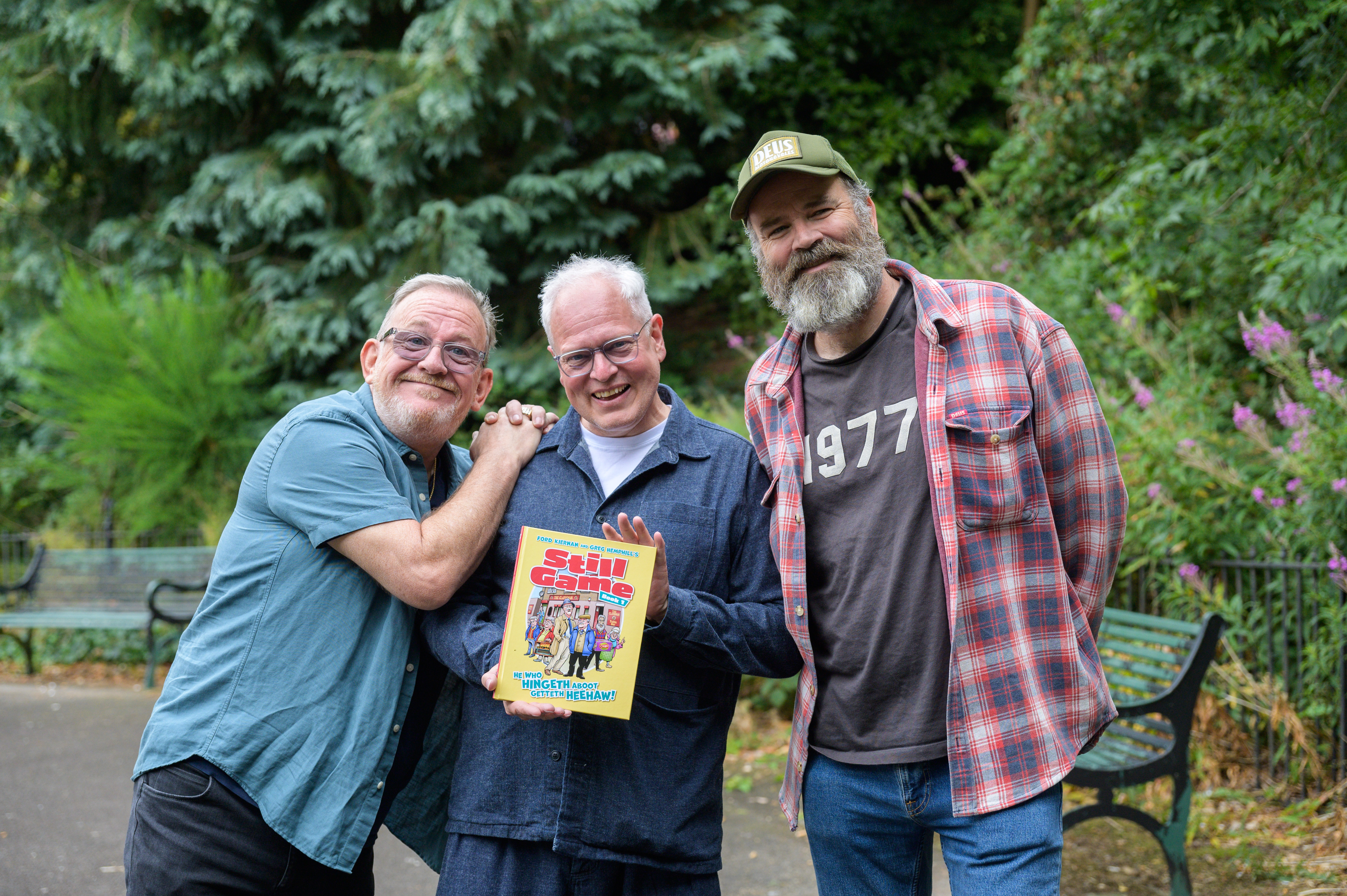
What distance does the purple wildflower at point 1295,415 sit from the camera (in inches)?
179

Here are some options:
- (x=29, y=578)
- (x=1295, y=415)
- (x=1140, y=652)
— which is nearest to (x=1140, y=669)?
(x=1140, y=652)

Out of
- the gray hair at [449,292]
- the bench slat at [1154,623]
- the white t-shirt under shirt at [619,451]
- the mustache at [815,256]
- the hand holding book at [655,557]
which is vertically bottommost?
the bench slat at [1154,623]

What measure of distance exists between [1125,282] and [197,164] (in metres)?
8.82

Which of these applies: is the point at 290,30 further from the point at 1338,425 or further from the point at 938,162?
the point at 1338,425

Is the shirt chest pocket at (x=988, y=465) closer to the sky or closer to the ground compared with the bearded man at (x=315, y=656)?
closer to the sky

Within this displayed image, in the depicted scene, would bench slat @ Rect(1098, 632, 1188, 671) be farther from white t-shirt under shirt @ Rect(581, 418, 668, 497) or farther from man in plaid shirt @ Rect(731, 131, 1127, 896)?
white t-shirt under shirt @ Rect(581, 418, 668, 497)

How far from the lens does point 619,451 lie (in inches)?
102

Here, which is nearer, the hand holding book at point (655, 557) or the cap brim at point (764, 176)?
the hand holding book at point (655, 557)

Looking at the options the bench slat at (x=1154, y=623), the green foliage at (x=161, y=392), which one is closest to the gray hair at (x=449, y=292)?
the bench slat at (x=1154, y=623)

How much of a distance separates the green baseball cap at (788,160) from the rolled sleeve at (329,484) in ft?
3.48

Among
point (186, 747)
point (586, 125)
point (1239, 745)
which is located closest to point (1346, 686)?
point (1239, 745)

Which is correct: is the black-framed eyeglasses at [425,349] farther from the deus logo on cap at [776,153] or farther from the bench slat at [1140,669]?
the bench slat at [1140,669]

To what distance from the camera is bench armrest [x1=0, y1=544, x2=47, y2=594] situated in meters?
9.06

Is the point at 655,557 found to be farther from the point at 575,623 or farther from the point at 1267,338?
the point at 1267,338
